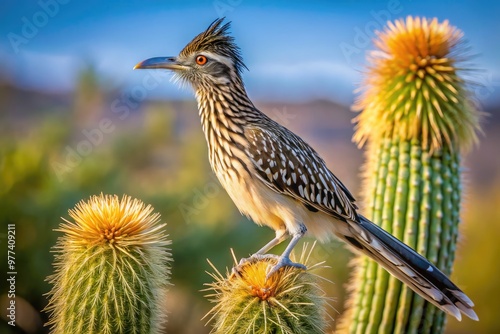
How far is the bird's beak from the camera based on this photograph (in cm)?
305

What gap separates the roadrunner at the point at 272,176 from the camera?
3010 millimetres

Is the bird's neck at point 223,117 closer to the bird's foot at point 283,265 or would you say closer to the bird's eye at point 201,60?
the bird's eye at point 201,60

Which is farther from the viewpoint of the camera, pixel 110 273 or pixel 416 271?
pixel 416 271

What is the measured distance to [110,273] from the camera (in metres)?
2.38

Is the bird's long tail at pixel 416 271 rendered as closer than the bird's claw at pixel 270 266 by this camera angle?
No

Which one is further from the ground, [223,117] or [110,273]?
[223,117]

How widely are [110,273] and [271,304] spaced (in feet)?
1.86

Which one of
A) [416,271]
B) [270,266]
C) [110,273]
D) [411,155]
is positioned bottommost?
[110,273]

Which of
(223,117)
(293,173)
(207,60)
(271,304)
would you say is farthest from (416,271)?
(207,60)

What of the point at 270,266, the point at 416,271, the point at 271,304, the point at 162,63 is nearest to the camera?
the point at 271,304

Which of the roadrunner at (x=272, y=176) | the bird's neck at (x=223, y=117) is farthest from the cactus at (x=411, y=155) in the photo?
the bird's neck at (x=223, y=117)

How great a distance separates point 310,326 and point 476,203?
21.5 ft

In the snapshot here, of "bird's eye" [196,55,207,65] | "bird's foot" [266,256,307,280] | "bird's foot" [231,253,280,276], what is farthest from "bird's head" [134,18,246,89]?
"bird's foot" [266,256,307,280]

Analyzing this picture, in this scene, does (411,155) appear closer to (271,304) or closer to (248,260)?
(248,260)
